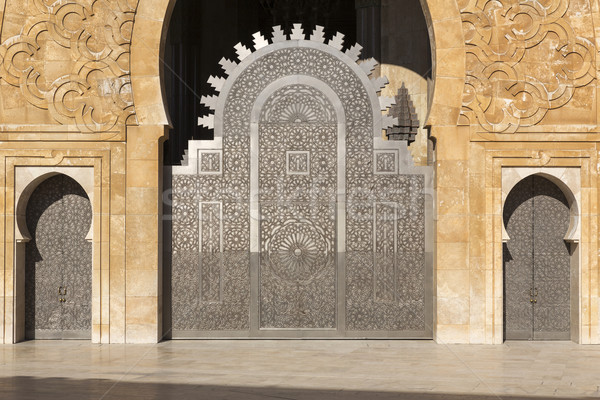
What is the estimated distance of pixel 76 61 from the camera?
1058 centimetres

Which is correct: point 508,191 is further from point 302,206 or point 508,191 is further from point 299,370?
point 299,370

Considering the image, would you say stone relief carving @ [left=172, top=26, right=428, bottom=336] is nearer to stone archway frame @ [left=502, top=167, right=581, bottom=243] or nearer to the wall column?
the wall column

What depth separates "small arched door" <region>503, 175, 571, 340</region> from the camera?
10938mm

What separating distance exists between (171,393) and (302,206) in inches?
158

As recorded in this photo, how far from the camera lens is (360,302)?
10930 millimetres

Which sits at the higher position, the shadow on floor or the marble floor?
the shadow on floor

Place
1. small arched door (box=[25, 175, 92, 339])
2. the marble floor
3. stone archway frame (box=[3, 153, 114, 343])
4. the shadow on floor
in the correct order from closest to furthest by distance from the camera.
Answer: the shadow on floor, the marble floor, stone archway frame (box=[3, 153, 114, 343]), small arched door (box=[25, 175, 92, 339])

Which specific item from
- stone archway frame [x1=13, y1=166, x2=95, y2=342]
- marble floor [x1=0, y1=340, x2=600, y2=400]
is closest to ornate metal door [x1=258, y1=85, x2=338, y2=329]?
marble floor [x1=0, y1=340, x2=600, y2=400]

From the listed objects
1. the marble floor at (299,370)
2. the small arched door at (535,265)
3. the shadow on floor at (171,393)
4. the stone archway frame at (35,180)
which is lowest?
the marble floor at (299,370)

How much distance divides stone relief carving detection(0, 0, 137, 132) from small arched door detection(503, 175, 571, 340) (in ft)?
16.7

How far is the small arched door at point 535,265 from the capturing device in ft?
35.9

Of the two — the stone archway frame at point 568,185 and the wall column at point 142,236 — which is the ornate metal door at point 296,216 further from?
the stone archway frame at point 568,185

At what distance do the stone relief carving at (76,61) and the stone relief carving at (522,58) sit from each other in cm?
427

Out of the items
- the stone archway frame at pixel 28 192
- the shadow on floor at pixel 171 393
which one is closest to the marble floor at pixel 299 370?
the shadow on floor at pixel 171 393
